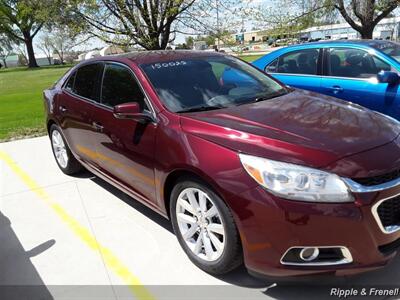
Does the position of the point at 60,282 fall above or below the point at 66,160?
below

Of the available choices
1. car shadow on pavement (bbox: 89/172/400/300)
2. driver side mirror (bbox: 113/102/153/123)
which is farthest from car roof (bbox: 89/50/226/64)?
car shadow on pavement (bbox: 89/172/400/300)

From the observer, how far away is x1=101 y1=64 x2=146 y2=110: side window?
368cm

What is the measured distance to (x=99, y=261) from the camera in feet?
11.3

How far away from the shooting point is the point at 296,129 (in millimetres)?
2869

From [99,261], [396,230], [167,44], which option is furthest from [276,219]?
[167,44]

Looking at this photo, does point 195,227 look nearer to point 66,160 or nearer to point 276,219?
point 276,219

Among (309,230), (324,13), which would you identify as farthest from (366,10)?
(309,230)

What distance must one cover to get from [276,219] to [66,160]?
3.76 m

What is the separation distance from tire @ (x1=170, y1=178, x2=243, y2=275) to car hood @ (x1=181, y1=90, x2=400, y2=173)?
40 centimetres

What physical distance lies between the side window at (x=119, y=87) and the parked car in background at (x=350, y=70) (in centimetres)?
318

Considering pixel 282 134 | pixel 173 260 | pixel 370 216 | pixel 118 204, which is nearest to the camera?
pixel 370 216

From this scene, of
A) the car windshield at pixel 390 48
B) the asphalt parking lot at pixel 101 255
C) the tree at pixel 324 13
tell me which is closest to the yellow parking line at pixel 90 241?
the asphalt parking lot at pixel 101 255

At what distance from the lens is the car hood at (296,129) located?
2598 mm

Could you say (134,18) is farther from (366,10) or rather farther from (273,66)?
(366,10)
